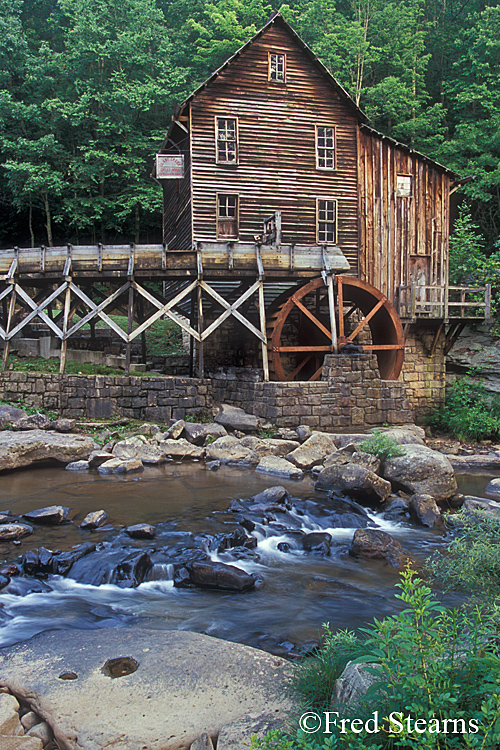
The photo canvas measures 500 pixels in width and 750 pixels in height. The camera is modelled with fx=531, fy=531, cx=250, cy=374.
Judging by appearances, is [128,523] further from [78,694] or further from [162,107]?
[162,107]

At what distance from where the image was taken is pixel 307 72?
15.6 meters

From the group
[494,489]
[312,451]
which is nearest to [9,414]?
[312,451]

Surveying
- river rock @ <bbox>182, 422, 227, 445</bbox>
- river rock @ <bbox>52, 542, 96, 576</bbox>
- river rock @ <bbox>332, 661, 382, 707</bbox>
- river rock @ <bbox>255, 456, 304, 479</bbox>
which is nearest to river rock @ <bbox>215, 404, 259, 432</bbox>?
river rock @ <bbox>182, 422, 227, 445</bbox>

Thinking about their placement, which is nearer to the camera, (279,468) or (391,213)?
(279,468)

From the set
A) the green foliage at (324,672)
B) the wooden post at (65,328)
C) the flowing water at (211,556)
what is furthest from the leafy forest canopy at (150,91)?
the green foliage at (324,672)

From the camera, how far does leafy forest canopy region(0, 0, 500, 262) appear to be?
20.7 meters

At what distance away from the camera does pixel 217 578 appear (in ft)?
16.6

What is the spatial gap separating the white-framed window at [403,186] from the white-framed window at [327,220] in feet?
6.71

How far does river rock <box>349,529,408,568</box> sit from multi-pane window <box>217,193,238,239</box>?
35.9 feet

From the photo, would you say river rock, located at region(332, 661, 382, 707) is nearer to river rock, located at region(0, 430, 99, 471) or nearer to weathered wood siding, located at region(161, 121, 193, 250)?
river rock, located at region(0, 430, 99, 471)

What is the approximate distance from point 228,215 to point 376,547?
37.6ft

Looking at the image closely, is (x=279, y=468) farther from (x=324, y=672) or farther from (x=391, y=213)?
(x=391, y=213)

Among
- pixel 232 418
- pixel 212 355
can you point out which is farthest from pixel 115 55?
pixel 232 418

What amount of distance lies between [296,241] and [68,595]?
12590 millimetres
